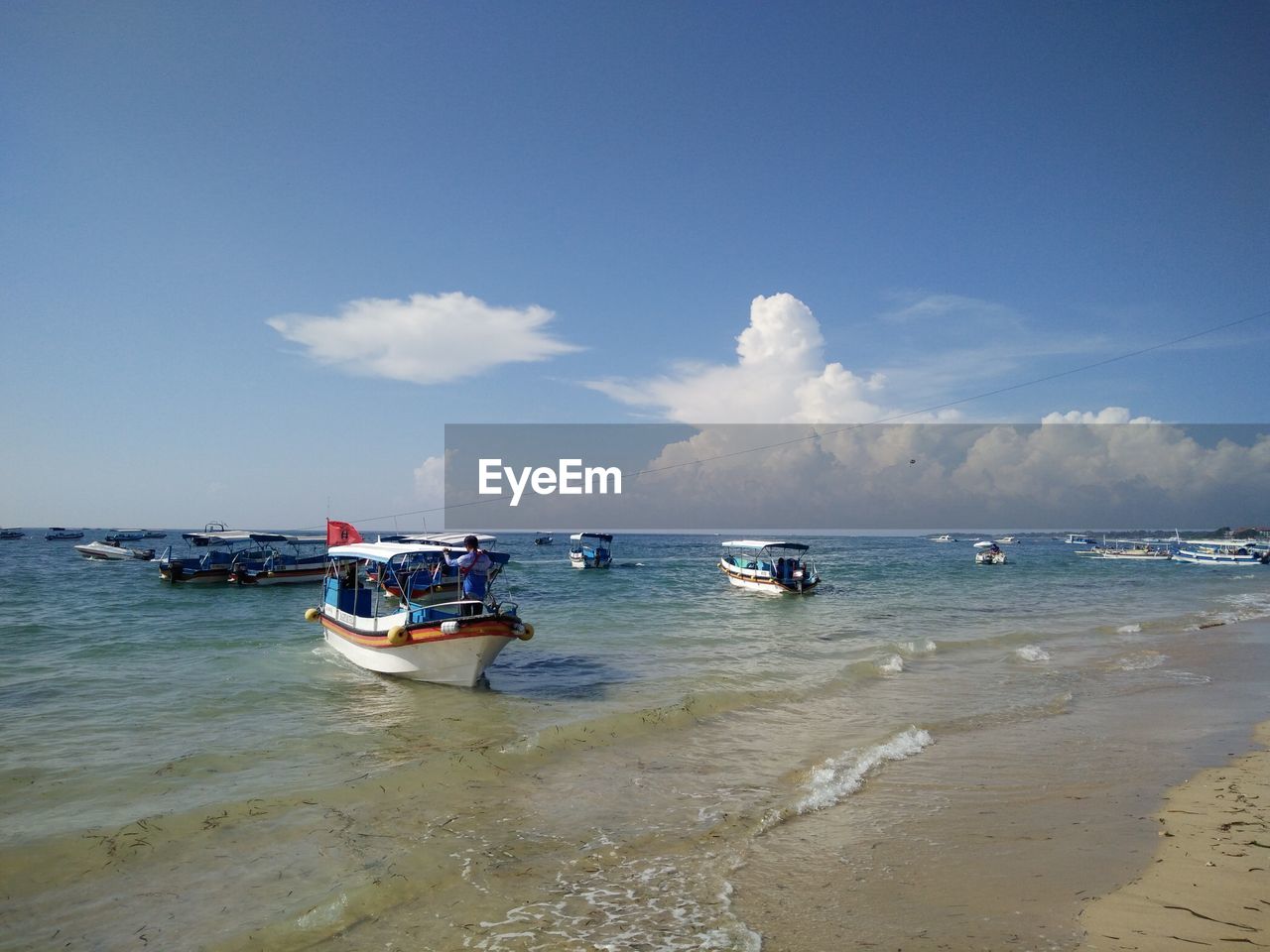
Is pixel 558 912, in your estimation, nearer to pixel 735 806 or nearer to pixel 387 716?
pixel 735 806

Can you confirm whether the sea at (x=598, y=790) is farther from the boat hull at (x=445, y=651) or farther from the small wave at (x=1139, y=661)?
the boat hull at (x=445, y=651)

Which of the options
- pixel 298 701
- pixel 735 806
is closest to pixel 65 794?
pixel 298 701

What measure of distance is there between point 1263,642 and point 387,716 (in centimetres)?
2319

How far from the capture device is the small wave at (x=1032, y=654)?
17.3 m

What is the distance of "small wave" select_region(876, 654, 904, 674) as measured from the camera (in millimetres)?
15963

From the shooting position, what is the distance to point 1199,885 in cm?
548

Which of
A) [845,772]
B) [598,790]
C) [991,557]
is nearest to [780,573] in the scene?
[845,772]

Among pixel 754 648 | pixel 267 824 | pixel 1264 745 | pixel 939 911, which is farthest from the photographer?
pixel 754 648

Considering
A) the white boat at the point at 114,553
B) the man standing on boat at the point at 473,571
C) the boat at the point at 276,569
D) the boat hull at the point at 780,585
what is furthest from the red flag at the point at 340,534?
the white boat at the point at 114,553

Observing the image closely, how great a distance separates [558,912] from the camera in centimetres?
557

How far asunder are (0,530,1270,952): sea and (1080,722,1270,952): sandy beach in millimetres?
191

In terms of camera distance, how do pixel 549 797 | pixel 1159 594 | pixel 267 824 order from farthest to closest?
pixel 1159 594
pixel 549 797
pixel 267 824

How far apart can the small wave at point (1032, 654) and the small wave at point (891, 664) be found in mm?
3189

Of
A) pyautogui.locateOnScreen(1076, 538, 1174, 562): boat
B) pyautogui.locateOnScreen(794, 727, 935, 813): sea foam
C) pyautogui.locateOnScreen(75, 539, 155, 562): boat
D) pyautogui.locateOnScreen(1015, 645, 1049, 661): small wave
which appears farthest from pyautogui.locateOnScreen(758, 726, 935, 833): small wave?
pyautogui.locateOnScreen(1076, 538, 1174, 562): boat
